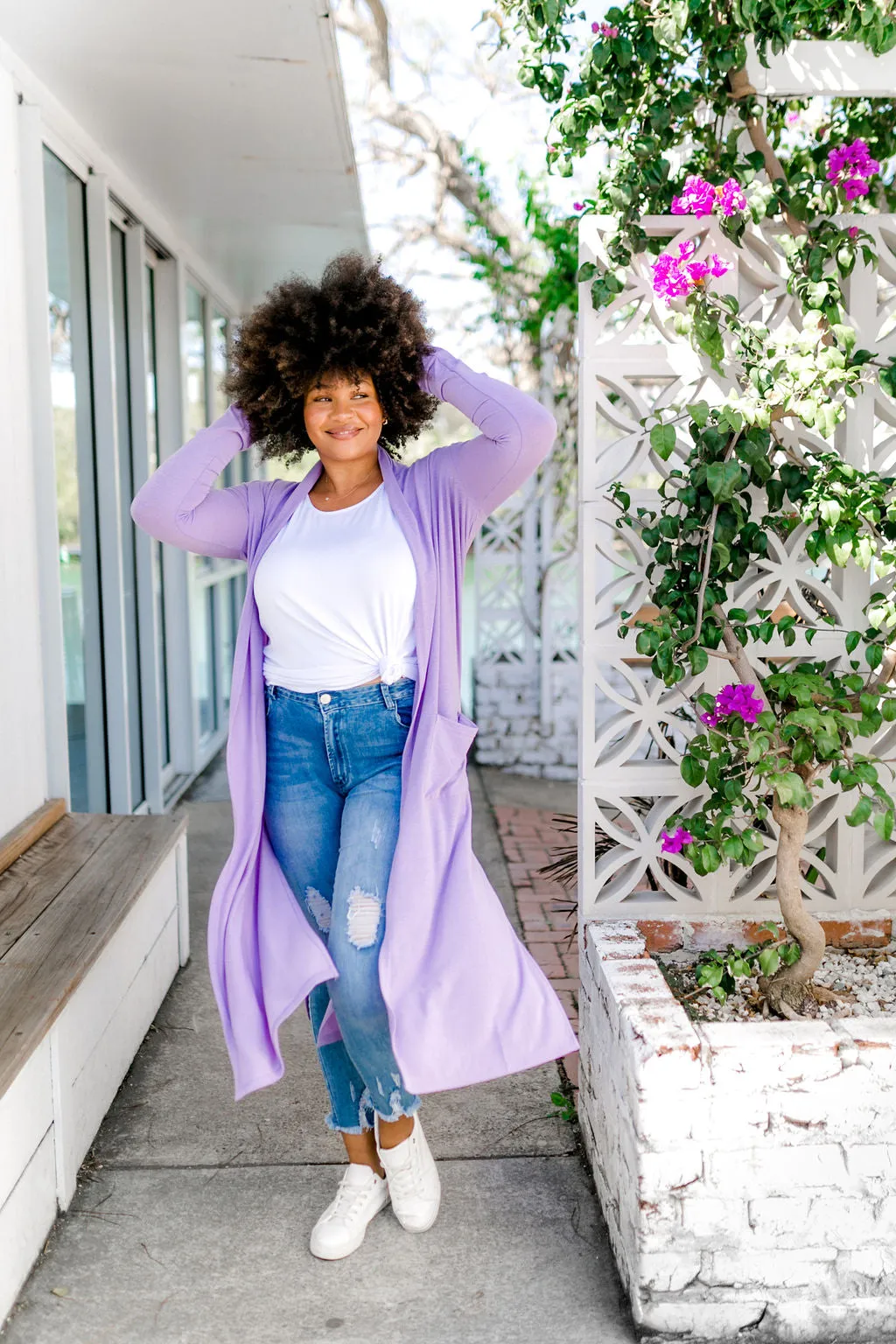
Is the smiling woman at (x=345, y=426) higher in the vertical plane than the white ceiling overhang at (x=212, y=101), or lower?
lower

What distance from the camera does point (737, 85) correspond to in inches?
95.4

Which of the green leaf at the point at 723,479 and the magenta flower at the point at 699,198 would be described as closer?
the green leaf at the point at 723,479

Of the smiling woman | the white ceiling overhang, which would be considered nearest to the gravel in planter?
the smiling woman

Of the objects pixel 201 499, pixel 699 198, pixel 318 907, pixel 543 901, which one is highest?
pixel 699 198

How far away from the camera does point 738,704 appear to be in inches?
93.3

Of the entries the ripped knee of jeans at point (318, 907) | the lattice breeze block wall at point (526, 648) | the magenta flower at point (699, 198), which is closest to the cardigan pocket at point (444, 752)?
the ripped knee of jeans at point (318, 907)

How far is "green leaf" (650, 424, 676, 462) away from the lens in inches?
88.8

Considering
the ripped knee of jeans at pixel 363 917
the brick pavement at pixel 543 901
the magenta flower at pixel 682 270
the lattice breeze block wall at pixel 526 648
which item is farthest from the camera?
the lattice breeze block wall at pixel 526 648

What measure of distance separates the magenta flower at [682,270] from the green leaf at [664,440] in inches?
11.4

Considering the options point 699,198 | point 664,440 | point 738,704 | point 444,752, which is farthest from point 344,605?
point 699,198

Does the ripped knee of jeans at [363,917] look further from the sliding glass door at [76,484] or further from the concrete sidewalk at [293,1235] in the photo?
the sliding glass door at [76,484]

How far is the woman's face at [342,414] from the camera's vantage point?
2.18m

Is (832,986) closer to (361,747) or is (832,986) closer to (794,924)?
(794,924)

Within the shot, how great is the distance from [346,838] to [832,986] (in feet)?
3.65
